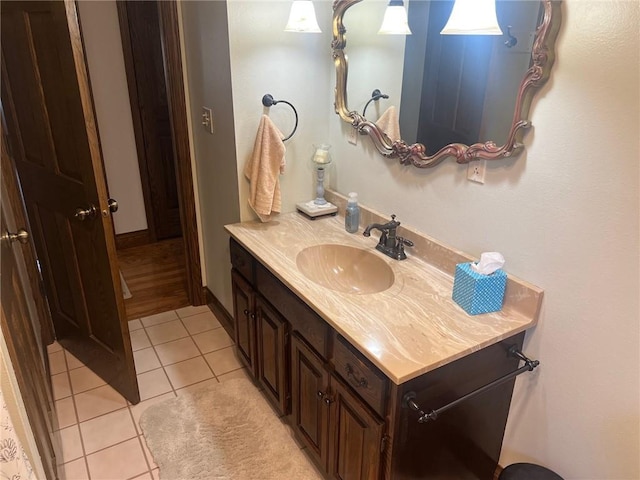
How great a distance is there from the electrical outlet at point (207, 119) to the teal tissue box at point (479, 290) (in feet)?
4.78

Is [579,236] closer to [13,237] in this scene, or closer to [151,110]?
[13,237]

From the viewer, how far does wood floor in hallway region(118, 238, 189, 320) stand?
3043mm

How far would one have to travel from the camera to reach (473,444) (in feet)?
5.13

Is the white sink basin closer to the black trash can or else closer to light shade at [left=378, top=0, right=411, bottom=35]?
the black trash can

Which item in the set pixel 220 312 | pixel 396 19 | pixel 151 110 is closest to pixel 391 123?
pixel 396 19

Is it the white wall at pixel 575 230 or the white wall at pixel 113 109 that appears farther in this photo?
the white wall at pixel 113 109

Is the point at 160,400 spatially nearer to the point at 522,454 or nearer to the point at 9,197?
the point at 9,197

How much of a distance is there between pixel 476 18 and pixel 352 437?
1307 millimetres

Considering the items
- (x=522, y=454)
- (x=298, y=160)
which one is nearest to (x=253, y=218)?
(x=298, y=160)

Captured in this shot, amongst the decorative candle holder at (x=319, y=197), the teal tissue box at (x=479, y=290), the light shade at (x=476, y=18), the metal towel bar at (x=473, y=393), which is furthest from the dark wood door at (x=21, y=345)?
the light shade at (x=476, y=18)

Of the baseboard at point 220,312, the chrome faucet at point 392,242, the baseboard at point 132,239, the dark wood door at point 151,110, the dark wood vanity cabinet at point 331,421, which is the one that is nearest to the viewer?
the dark wood vanity cabinet at point 331,421

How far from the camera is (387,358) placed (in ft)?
4.08

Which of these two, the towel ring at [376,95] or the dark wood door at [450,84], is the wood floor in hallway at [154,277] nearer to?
the towel ring at [376,95]

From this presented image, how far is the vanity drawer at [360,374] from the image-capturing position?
1.29m
